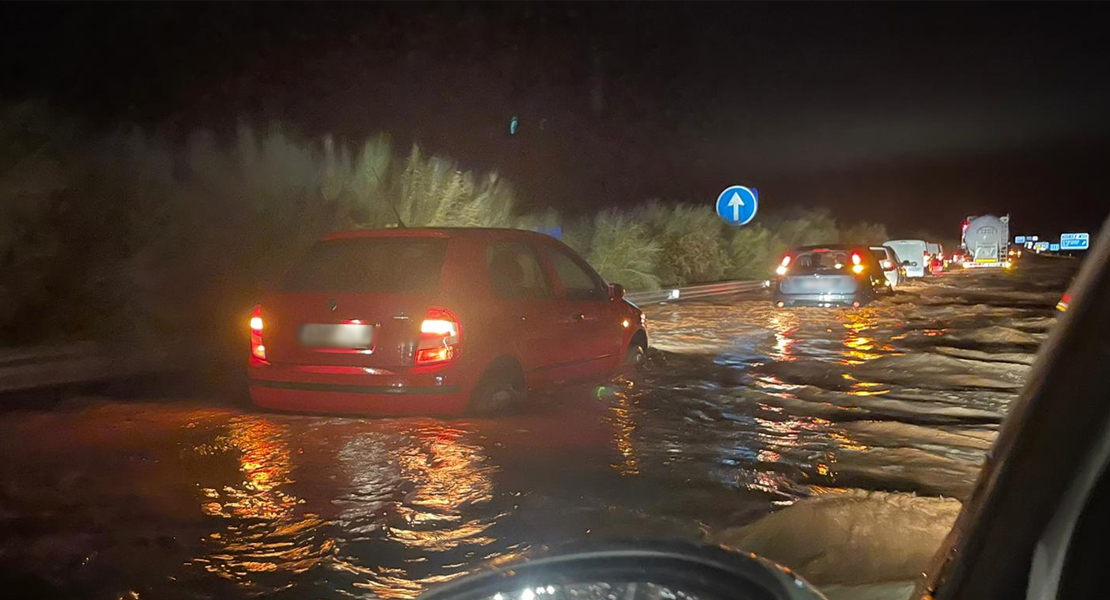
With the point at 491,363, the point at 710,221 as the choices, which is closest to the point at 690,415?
the point at 491,363

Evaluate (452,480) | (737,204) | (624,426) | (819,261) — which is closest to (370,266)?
(452,480)

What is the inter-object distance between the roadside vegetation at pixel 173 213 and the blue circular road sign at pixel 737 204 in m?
6.45

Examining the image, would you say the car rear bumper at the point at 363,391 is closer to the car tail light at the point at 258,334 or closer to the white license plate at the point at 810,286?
the car tail light at the point at 258,334

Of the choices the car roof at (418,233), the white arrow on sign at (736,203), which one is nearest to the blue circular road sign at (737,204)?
the white arrow on sign at (736,203)

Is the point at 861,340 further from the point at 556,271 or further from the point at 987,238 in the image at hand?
the point at 987,238

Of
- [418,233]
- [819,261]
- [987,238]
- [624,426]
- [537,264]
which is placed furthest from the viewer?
[987,238]

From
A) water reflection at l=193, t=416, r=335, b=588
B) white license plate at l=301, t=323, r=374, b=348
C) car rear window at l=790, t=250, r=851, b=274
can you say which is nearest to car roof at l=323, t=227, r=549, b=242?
white license plate at l=301, t=323, r=374, b=348

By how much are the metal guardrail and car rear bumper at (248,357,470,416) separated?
15.6 meters

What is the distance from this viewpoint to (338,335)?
7797 millimetres

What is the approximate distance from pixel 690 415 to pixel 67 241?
10.8m

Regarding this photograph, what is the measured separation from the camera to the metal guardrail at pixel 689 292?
24906 mm

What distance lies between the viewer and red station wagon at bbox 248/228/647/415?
775cm

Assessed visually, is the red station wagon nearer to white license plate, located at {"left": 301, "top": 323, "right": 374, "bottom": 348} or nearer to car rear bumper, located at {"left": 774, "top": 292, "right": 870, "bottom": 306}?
white license plate, located at {"left": 301, "top": 323, "right": 374, "bottom": 348}

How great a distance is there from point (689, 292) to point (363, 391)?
→ 20.6 m
